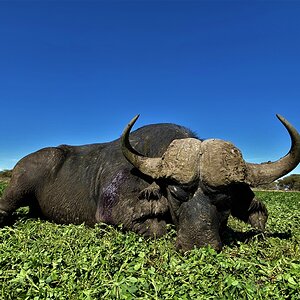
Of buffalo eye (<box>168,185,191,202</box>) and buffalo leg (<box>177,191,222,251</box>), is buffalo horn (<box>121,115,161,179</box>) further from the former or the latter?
buffalo leg (<box>177,191,222,251</box>)

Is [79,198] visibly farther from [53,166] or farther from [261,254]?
[261,254]

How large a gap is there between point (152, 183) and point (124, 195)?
1.61 feet

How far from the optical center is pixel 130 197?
4496 millimetres

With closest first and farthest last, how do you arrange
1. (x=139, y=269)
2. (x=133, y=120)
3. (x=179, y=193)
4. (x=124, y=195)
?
(x=139, y=269) < (x=179, y=193) < (x=133, y=120) < (x=124, y=195)

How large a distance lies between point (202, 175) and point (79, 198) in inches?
91.1

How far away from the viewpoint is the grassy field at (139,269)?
90.3 inches

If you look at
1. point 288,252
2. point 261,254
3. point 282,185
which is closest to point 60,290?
point 261,254

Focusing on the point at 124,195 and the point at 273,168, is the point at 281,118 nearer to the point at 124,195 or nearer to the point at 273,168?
the point at 273,168

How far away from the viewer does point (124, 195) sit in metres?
4.55

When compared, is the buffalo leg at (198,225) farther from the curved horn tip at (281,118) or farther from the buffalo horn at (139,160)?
the curved horn tip at (281,118)

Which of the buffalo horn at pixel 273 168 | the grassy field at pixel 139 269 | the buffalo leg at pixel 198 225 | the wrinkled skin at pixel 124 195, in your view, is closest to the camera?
the grassy field at pixel 139 269

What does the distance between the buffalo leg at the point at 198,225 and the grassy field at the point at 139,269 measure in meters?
0.13

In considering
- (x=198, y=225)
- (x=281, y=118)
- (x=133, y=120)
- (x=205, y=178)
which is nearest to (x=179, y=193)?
(x=205, y=178)

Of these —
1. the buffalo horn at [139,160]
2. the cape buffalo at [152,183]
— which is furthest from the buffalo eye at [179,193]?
the buffalo horn at [139,160]
